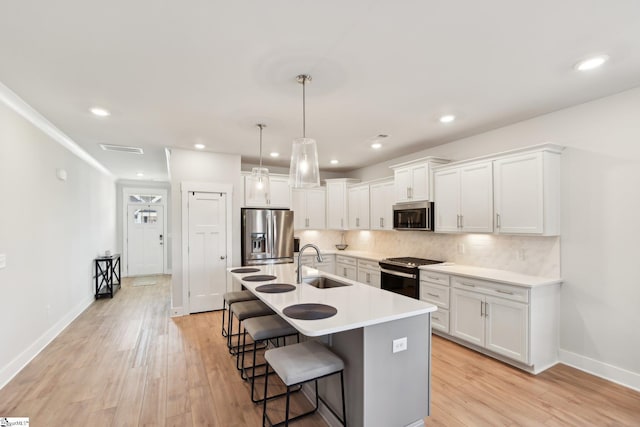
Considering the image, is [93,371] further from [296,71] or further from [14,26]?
[296,71]

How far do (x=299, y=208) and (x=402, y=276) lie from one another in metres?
2.61

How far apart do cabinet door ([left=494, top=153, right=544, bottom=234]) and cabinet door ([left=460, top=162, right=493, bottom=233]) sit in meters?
0.08

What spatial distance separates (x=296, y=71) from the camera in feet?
7.54

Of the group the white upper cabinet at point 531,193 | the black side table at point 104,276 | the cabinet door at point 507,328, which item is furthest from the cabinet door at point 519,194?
the black side table at point 104,276

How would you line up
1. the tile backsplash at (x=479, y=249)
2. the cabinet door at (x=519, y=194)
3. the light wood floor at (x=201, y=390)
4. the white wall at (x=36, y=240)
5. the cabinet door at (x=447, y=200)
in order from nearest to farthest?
the light wood floor at (x=201, y=390), the white wall at (x=36, y=240), the cabinet door at (x=519, y=194), the tile backsplash at (x=479, y=249), the cabinet door at (x=447, y=200)

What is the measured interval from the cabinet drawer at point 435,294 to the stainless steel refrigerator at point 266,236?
7.94 feet

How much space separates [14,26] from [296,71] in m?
1.71

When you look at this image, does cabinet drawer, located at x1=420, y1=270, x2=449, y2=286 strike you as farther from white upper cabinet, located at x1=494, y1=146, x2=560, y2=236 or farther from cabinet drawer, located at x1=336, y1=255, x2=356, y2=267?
cabinet drawer, located at x1=336, y1=255, x2=356, y2=267

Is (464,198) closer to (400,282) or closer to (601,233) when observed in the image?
(601,233)

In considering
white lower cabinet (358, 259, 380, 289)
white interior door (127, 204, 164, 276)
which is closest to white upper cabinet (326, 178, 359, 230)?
white lower cabinet (358, 259, 380, 289)

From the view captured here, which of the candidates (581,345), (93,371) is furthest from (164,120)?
(581,345)

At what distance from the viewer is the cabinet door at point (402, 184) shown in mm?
4520

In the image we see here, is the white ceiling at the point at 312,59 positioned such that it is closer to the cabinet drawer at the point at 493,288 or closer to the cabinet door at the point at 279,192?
the cabinet drawer at the point at 493,288

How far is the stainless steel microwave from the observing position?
4.18 meters
